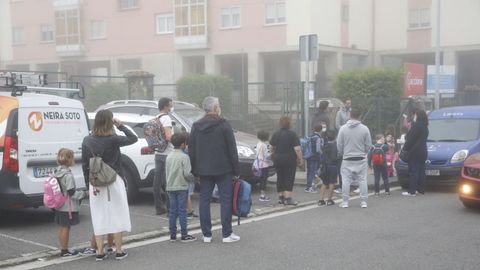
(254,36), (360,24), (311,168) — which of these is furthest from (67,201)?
(360,24)

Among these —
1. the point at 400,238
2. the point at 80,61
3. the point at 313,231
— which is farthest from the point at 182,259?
the point at 80,61

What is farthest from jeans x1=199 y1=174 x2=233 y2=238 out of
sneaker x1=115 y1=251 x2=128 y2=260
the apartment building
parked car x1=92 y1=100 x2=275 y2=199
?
the apartment building

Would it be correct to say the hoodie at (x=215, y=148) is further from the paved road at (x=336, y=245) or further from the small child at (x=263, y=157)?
the small child at (x=263, y=157)

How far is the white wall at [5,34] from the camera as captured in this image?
48750mm

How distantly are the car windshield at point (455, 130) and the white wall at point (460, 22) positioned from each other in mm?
24612

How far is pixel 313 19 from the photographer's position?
113 ft

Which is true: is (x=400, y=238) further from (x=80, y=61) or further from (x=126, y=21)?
(x=80, y=61)

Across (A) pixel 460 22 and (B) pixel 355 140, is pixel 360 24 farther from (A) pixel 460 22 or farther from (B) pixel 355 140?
(B) pixel 355 140

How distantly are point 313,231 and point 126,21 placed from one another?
36.0 m

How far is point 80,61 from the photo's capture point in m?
45.6

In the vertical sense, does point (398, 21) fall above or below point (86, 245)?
above

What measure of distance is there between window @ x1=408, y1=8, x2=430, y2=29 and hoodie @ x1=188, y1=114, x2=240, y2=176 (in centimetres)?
3321

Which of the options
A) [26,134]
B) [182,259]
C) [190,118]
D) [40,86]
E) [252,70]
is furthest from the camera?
[252,70]

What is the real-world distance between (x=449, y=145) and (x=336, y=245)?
20.5 ft
